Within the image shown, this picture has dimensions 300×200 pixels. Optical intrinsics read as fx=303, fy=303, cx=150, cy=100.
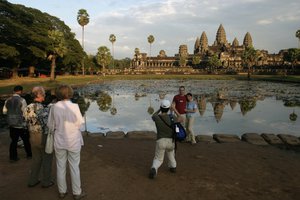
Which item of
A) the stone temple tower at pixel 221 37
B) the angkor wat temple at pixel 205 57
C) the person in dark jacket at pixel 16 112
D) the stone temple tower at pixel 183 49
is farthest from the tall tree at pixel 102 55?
the person in dark jacket at pixel 16 112

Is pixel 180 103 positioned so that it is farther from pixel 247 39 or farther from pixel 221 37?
pixel 221 37

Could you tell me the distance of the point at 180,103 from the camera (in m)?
8.70

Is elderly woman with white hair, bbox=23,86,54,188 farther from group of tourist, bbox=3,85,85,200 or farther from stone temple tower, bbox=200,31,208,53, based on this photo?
stone temple tower, bbox=200,31,208,53

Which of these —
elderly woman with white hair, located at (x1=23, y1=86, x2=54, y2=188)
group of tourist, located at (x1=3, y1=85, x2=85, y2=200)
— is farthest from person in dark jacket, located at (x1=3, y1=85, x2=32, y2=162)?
elderly woman with white hair, located at (x1=23, y1=86, x2=54, y2=188)

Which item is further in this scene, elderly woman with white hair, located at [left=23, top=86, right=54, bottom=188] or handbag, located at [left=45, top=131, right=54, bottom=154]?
elderly woman with white hair, located at [left=23, top=86, right=54, bottom=188]

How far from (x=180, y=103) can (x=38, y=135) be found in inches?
174

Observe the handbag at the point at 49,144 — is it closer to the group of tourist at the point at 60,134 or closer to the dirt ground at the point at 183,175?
the group of tourist at the point at 60,134

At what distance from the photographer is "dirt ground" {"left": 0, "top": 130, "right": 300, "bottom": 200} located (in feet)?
17.5

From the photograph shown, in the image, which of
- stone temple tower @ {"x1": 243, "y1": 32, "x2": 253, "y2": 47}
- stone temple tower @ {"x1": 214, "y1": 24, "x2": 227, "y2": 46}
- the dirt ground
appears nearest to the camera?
the dirt ground

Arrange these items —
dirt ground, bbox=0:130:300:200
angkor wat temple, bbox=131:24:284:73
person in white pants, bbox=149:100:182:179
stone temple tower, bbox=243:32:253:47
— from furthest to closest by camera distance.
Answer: stone temple tower, bbox=243:32:253:47 < angkor wat temple, bbox=131:24:284:73 < person in white pants, bbox=149:100:182:179 < dirt ground, bbox=0:130:300:200

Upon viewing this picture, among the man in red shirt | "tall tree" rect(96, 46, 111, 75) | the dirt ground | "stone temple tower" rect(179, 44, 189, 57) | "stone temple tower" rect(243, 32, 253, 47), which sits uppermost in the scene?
"stone temple tower" rect(243, 32, 253, 47)

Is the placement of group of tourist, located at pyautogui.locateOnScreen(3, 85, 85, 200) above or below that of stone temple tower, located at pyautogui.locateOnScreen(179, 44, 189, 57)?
below

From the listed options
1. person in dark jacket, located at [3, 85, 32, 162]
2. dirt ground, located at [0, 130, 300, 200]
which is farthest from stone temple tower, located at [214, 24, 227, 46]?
person in dark jacket, located at [3, 85, 32, 162]

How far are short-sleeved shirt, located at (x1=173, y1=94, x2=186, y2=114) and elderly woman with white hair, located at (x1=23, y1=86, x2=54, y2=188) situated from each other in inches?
165
